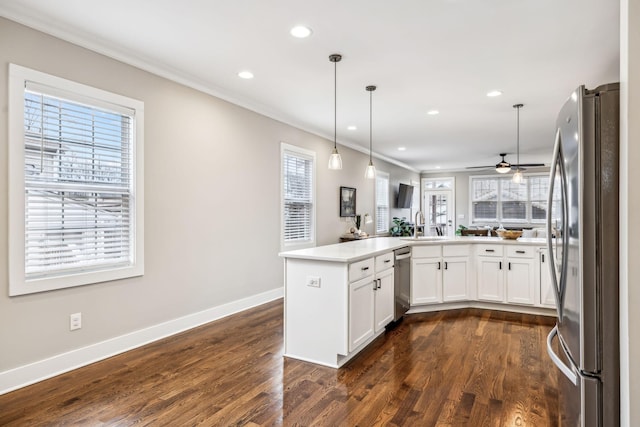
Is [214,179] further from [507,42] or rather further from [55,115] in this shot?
[507,42]

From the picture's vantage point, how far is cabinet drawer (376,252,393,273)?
346 cm

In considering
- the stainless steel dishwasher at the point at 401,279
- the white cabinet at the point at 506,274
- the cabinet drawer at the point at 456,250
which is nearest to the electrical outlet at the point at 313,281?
the stainless steel dishwasher at the point at 401,279

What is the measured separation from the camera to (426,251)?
4418mm

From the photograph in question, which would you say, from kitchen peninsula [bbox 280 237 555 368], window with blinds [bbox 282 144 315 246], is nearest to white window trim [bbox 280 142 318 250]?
window with blinds [bbox 282 144 315 246]

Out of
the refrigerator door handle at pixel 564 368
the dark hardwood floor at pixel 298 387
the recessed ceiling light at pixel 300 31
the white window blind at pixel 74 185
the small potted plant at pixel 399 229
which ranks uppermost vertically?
the recessed ceiling light at pixel 300 31

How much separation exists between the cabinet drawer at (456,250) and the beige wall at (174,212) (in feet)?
7.09

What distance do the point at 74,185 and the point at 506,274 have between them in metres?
4.50

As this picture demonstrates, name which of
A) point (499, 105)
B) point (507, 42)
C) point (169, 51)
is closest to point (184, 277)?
point (169, 51)

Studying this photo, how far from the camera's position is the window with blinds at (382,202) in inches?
334

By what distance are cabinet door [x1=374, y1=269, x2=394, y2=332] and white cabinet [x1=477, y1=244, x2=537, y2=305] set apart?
1.52m

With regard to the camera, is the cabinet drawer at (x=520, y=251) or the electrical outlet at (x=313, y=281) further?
the cabinet drawer at (x=520, y=251)

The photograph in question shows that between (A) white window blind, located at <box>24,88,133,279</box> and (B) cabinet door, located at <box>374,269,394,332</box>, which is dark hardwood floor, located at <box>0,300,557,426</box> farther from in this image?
(A) white window blind, located at <box>24,88,133,279</box>

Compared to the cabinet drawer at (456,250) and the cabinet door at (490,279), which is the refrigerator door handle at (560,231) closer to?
the cabinet drawer at (456,250)

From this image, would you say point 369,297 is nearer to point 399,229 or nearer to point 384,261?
point 384,261
